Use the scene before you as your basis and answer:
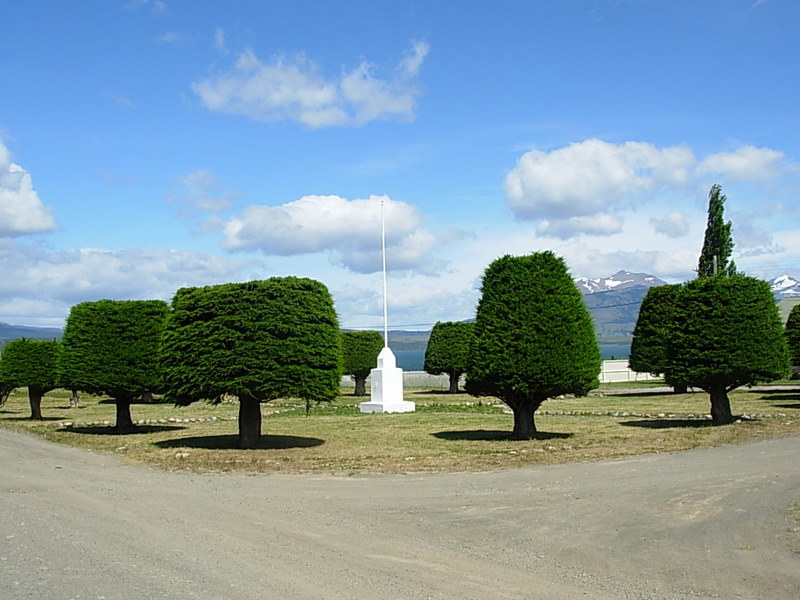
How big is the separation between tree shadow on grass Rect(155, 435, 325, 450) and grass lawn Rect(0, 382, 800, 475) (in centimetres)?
3

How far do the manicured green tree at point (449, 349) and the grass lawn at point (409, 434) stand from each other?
433 inches

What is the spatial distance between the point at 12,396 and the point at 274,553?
1930 inches

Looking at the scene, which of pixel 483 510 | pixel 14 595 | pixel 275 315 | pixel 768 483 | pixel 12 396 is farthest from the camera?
pixel 12 396

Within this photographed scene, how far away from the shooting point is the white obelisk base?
3253 centimetres

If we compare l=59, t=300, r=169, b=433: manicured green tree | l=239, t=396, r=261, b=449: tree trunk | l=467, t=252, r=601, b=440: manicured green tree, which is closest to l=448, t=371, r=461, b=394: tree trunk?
l=59, t=300, r=169, b=433: manicured green tree

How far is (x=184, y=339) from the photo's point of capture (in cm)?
1761

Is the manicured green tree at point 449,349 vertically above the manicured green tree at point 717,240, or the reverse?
the manicured green tree at point 717,240

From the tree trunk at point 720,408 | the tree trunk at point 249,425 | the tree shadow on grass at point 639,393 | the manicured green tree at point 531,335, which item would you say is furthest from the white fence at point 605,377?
the tree trunk at point 249,425

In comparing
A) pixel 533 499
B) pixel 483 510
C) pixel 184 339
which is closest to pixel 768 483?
pixel 533 499

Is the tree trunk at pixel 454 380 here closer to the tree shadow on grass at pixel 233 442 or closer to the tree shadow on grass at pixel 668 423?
the tree shadow on grass at pixel 668 423

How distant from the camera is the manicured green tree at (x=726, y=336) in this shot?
21078mm

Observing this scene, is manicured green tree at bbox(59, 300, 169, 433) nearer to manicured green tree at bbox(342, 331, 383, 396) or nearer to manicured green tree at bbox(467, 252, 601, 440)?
manicured green tree at bbox(467, 252, 601, 440)

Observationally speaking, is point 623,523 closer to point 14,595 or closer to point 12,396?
point 14,595

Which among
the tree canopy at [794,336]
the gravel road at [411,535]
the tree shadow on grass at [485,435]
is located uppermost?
the tree canopy at [794,336]
